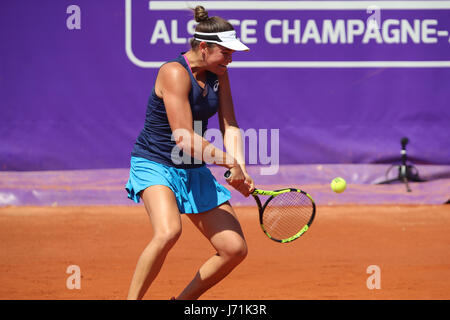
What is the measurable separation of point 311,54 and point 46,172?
9.59ft

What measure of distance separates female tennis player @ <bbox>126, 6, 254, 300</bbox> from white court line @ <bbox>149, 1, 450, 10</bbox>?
13.4 ft

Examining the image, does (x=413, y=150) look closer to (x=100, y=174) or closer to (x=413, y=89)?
(x=413, y=89)

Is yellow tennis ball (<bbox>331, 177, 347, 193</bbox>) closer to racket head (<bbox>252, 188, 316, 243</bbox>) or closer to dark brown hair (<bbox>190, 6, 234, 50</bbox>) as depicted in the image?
racket head (<bbox>252, 188, 316, 243</bbox>)

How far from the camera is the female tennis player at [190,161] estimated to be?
114 inches

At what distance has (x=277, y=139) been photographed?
7113mm

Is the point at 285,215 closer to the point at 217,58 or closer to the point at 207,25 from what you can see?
the point at 217,58

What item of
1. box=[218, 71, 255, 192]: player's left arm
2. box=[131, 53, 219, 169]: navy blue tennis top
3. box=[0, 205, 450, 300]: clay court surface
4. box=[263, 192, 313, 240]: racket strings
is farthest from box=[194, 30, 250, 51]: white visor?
box=[0, 205, 450, 300]: clay court surface

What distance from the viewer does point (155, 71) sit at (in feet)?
23.3

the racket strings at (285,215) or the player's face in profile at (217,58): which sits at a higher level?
the player's face in profile at (217,58)

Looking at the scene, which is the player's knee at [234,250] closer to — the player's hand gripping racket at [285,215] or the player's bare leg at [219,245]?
the player's bare leg at [219,245]

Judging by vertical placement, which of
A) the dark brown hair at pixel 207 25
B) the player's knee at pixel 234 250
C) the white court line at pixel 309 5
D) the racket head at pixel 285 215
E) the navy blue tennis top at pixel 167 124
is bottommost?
the player's knee at pixel 234 250

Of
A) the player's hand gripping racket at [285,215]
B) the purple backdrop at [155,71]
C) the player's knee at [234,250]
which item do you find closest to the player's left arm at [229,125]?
the player's hand gripping racket at [285,215]

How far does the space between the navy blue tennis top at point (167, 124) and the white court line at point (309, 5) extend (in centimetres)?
414

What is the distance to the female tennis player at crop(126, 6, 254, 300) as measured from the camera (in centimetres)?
A: 289
